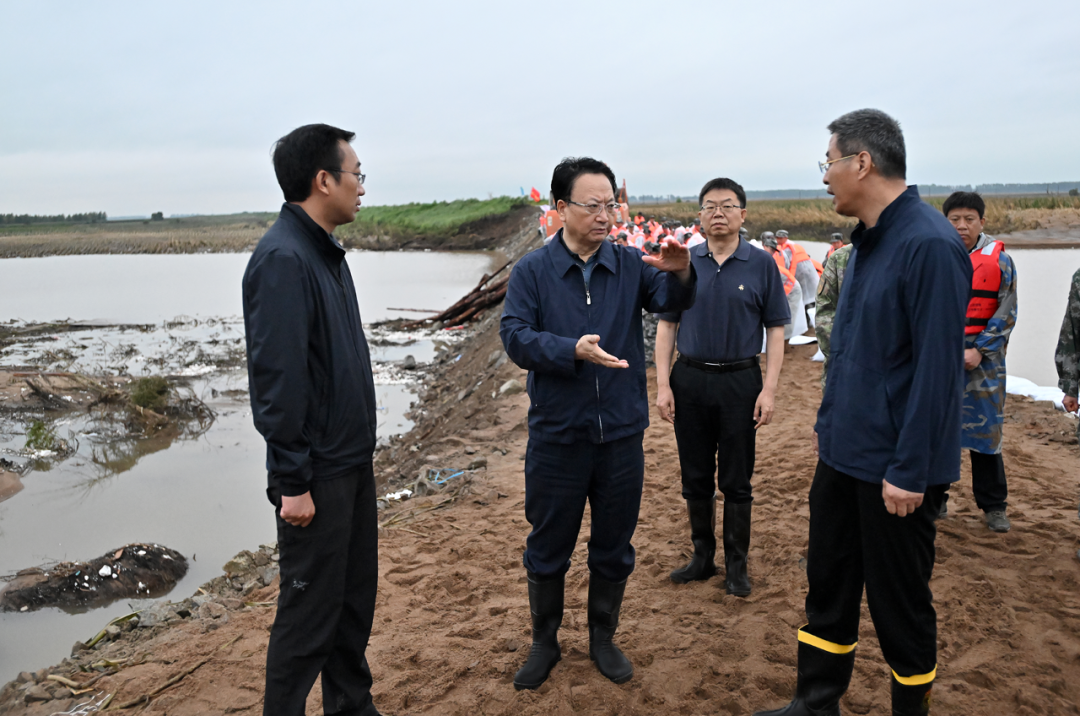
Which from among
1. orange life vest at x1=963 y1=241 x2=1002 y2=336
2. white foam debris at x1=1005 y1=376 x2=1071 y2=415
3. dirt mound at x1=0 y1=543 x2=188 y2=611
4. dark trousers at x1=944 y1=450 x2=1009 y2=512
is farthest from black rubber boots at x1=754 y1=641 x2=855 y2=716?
white foam debris at x1=1005 y1=376 x2=1071 y2=415

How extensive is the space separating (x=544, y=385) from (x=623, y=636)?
1.45 meters

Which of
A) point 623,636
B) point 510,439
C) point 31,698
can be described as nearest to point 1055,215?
point 510,439

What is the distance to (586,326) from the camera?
295cm

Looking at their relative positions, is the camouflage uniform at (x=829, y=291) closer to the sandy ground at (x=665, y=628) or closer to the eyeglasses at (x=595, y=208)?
the sandy ground at (x=665, y=628)

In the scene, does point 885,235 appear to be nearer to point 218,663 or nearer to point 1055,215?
point 218,663

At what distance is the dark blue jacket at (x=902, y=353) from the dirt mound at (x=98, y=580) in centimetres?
548

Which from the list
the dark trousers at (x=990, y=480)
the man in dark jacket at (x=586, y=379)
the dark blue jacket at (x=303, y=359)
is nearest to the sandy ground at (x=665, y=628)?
the dark trousers at (x=990, y=480)

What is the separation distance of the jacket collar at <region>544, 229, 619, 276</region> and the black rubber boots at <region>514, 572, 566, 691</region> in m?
1.33

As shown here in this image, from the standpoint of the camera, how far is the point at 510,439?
7.71 metres

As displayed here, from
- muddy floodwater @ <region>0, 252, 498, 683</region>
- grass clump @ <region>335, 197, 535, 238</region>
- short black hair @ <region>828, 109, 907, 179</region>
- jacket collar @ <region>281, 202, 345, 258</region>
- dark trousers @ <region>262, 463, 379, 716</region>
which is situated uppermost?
grass clump @ <region>335, 197, 535, 238</region>

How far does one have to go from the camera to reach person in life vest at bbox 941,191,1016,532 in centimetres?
434

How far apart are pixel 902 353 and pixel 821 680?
1.28 m

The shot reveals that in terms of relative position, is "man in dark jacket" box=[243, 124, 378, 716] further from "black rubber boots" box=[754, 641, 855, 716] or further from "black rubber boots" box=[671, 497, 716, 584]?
"black rubber boots" box=[671, 497, 716, 584]

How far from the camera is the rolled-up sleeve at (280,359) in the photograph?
2318 millimetres
